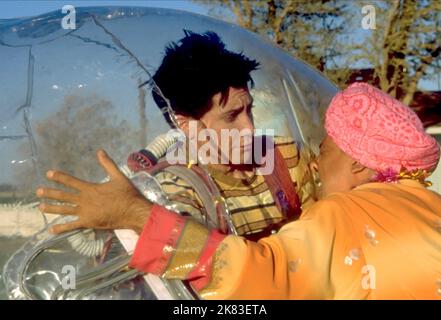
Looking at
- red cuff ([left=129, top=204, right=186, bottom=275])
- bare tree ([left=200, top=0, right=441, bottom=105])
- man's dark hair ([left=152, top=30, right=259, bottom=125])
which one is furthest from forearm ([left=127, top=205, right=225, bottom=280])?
bare tree ([left=200, top=0, right=441, bottom=105])

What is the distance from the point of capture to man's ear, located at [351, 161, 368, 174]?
2264mm

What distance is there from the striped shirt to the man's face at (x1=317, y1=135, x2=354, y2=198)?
0.64 ft

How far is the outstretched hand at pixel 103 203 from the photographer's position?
1.89 m

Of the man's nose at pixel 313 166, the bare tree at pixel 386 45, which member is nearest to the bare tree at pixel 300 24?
the bare tree at pixel 386 45

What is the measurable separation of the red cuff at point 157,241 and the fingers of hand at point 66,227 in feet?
0.52

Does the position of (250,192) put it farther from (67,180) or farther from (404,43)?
(404,43)

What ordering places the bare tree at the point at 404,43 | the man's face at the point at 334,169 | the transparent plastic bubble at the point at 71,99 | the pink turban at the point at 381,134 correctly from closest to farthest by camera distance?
the transparent plastic bubble at the point at 71,99 → the pink turban at the point at 381,134 → the man's face at the point at 334,169 → the bare tree at the point at 404,43

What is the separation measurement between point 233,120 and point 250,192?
0.76 ft

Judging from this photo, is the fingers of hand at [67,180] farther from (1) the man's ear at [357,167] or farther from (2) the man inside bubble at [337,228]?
(1) the man's ear at [357,167]

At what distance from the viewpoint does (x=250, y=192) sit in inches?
95.9

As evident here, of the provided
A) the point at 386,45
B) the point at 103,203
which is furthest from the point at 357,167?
the point at 386,45

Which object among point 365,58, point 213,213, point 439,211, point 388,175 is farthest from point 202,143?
point 365,58

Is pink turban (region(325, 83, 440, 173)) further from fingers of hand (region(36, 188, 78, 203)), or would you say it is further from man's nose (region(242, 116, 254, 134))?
fingers of hand (region(36, 188, 78, 203))

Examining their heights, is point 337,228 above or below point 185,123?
below
